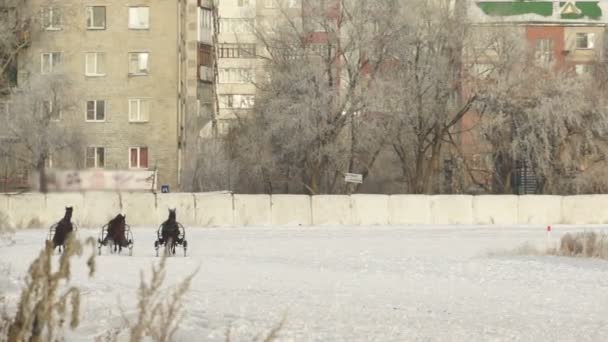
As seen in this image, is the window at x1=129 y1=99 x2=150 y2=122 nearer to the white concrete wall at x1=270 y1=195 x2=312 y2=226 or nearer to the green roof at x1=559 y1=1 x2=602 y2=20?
the white concrete wall at x1=270 y1=195 x2=312 y2=226

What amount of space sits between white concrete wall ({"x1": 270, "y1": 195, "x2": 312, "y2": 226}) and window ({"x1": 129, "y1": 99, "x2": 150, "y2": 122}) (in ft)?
67.2

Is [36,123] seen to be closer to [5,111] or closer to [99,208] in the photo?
[5,111]

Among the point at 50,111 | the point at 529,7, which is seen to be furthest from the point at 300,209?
the point at 529,7

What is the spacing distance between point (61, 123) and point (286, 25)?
14658 millimetres

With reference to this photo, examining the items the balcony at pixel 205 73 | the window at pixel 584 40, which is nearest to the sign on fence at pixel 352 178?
the balcony at pixel 205 73

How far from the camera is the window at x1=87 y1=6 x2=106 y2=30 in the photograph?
239 ft

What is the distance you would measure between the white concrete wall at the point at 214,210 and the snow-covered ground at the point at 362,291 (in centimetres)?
1438

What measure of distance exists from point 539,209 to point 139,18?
27186 mm

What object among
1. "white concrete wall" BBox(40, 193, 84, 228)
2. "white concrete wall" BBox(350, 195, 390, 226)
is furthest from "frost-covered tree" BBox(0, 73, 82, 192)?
"white concrete wall" BBox(350, 195, 390, 226)

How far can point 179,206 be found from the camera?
53875mm

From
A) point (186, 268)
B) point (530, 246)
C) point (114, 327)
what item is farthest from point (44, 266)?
point (530, 246)

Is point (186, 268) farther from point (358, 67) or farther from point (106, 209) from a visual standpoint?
point (358, 67)

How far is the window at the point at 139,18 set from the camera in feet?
241

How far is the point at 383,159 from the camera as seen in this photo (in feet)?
231
